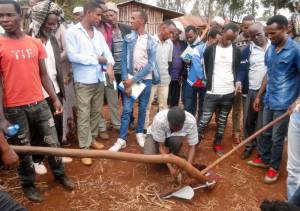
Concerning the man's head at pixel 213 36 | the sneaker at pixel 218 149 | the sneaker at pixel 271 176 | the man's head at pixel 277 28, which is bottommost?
the sneaker at pixel 271 176

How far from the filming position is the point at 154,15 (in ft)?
59.1

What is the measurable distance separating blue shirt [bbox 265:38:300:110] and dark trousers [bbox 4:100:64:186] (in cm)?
276

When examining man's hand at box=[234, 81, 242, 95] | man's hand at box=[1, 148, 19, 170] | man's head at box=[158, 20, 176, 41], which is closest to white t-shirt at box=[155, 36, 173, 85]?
man's head at box=[158, 20, 176, 41]

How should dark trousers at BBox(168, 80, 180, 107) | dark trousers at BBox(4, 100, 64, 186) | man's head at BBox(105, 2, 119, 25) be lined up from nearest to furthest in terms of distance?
dark trousers at BBox(4, 100, 64, 186) → man's head at BBox(105, 2, 119, 25) → dark trousers at BBox(168, 80, 180, 107)

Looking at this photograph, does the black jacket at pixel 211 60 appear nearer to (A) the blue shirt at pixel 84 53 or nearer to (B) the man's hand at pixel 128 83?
(B) the man's hand at pixel 128 83

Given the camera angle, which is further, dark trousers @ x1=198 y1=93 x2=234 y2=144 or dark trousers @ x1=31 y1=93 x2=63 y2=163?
dark trousers @ x1=198 y1=93 x2=234 y2=144

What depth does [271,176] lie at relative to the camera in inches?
177

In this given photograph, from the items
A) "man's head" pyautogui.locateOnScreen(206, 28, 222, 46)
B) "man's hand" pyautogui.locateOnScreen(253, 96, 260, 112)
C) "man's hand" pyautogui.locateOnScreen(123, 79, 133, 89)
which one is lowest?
"man's hand" pyautogui.locateOnScreen(253, 96, 260, 112)

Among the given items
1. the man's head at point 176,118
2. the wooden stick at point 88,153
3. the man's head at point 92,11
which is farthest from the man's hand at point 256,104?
the man's head at point 92,11

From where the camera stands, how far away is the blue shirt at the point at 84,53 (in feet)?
14.4

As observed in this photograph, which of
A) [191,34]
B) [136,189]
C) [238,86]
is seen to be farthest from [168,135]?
[191,34]

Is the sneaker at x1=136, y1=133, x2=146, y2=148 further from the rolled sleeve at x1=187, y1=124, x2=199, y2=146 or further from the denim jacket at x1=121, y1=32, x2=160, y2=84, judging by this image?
the rolled sleeve at x1=187, y1=124, x2=199, y2=146

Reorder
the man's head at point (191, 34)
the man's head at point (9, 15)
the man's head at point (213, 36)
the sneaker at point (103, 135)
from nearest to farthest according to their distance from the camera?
the man's head at point (9, 15), the sneaker at point (103, 135), the man's head at point (213, 36), the man's head at point (191, 34)

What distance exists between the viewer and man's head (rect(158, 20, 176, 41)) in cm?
577
